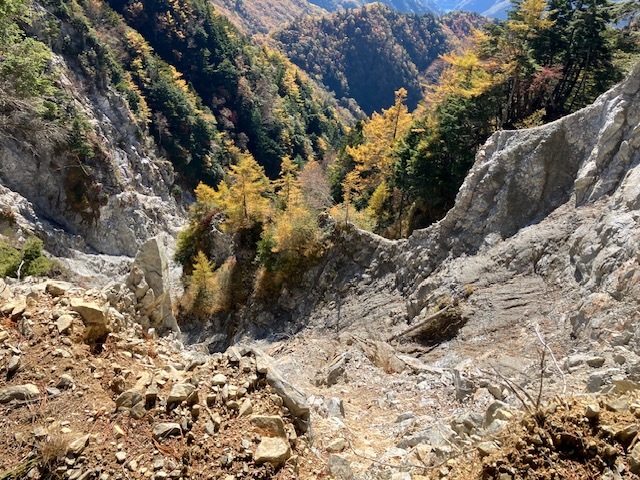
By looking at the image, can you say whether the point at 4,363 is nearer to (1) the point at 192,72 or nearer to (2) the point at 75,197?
(2) the point at 75,197

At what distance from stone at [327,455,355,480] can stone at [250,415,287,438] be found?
2.38 feet

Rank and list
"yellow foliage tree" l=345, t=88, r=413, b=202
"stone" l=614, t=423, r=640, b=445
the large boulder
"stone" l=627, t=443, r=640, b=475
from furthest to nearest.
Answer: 1. "yellow foliage tree" l=345, t=88, r=413, b=202
2. the large boulder
3. "stone" l=614, t=423, r=640, b=445
4. "stone" l=627, t=443, r=640, b=475

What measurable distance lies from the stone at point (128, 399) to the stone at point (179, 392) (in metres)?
0.41

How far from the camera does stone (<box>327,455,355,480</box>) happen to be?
530cm

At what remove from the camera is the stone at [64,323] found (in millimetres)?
6406

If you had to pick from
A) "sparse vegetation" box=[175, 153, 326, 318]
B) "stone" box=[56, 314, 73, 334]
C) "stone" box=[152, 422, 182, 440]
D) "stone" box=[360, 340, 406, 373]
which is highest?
"sparse vegetation" box=[175, 153, 326, 318]

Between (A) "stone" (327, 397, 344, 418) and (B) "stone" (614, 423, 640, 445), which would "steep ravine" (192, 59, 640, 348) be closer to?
(B) "stone" (614, 423, 640, 445)

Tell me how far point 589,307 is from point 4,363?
12532mm

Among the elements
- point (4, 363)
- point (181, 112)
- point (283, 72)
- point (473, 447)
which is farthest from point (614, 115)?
point (283, 72)

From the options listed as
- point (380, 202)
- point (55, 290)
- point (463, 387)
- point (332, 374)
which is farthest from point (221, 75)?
point (463, 387)

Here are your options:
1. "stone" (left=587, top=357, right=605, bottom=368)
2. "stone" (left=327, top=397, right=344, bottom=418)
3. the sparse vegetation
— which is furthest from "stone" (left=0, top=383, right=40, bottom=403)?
the sparse vegetation

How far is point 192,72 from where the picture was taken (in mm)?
93062

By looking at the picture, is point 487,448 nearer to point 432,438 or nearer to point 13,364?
point 432,438

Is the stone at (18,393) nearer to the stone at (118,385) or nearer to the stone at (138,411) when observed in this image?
the stone at (118,385)
